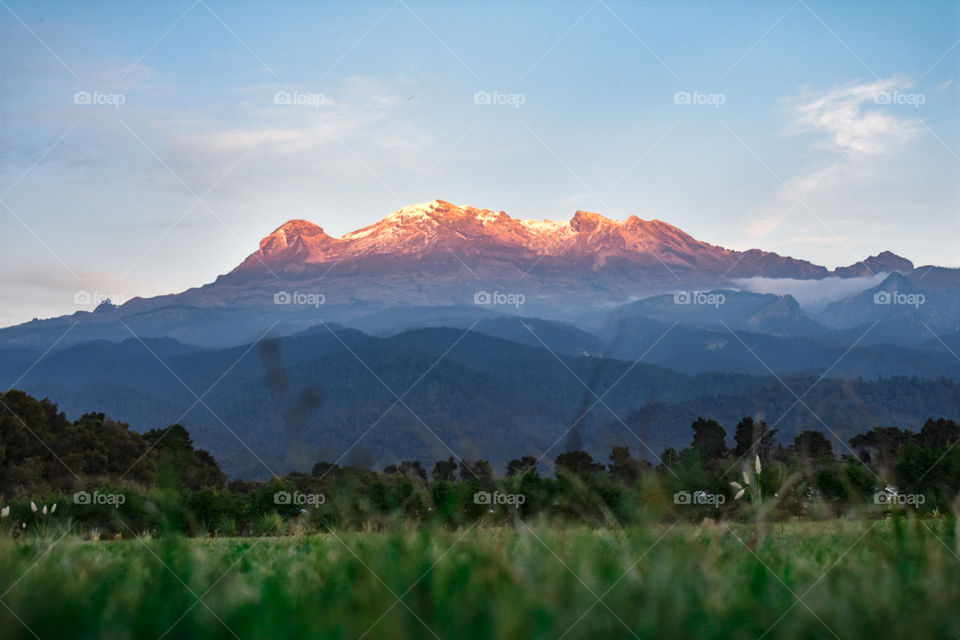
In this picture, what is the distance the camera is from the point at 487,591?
328 centimetres

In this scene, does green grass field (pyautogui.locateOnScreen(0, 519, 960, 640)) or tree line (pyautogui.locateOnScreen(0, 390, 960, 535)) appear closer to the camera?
green grass field (pyautogui.locateOnScreen(0, 519, 960, 640))

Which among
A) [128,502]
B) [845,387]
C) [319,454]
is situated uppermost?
[845,387]

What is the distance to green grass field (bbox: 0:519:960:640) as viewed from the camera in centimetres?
295

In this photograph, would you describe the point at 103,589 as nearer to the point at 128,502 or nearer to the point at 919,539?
the point at 919,539

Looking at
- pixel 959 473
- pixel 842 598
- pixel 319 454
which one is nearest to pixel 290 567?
pixel 319 454

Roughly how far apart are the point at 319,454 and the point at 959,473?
14.3 meters

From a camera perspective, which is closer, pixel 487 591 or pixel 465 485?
pixel 487 591

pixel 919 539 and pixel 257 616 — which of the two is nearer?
pixel 257 616

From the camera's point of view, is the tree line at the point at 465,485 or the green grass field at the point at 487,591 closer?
the green grass field at the point at 487,591

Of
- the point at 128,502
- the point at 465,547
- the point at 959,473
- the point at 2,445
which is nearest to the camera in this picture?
the point at 465,547

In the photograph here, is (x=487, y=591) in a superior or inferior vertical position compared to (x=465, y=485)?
superior

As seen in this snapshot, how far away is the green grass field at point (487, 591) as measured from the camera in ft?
9.68

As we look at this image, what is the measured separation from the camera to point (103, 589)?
11.4ft

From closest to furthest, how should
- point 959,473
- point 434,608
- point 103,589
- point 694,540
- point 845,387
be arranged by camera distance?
point 434,608
point 103,589
point 694,540
point 845,387
point 959,473
